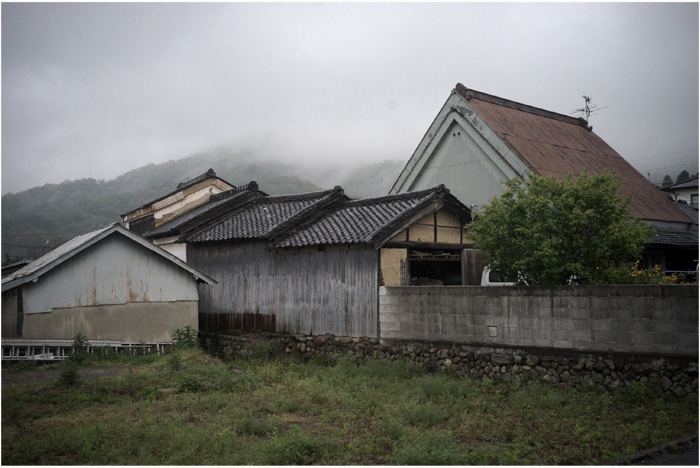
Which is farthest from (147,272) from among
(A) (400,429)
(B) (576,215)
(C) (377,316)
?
(B) (576,215)

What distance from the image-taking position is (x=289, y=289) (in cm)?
1750

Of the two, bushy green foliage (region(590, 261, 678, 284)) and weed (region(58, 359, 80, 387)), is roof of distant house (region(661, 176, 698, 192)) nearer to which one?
bushy green foliage (region(590, 261, 678, 284))

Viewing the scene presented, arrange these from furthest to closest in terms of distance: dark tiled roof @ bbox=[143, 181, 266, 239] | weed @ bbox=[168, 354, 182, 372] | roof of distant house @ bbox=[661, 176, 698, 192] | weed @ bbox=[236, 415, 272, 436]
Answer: roof of distant house @ bbox=[661, 176, 698, 192] < dark tiled roof @ bbox=[143, 181, 266, 239] < weed @ bbox=[168, 354, 182, 372] < weed @ bbox=[236, 415, 272, 436]

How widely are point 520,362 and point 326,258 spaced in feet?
21.9

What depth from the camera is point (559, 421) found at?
903 centimetres

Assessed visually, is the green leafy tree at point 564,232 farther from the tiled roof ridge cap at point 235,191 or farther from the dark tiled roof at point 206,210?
the tiled roof ridge cap at point 235,191

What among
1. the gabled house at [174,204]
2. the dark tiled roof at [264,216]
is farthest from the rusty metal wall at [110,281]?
the gabled house at [174,204]

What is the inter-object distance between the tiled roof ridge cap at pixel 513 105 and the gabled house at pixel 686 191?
16.6 meters

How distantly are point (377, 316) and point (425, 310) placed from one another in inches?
65.1

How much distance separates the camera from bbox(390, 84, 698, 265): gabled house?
19.8 meters

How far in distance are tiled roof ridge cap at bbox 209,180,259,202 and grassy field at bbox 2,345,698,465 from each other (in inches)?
494

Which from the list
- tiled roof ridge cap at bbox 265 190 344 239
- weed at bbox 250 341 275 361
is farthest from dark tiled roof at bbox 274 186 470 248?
weed at bbox 250 341 275 361

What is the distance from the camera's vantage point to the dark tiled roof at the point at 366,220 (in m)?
15.6

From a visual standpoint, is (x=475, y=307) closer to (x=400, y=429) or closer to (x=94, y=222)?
(x=400, y=429)
